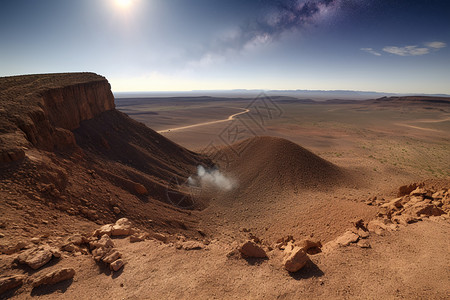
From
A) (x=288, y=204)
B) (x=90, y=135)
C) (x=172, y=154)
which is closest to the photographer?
(x=288, y=204)

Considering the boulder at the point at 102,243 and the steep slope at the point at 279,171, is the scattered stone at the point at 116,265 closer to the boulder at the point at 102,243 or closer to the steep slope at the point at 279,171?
the boulder at the point at 102,243

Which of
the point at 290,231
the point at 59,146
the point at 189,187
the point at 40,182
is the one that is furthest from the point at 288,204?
the point at 59,146

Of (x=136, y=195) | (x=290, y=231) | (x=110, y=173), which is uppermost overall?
(x=110, y=173)

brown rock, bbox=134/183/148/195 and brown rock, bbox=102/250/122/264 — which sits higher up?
brown rock, bbox=102/250/122/264

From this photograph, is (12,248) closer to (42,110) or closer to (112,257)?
(112,257)

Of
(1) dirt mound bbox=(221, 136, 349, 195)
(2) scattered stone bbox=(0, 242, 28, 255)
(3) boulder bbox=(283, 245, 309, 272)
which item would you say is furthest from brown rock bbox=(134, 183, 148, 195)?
(3) boulder bbox=(283, 245, 309, 272)

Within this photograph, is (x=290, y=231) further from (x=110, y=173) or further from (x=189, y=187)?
(x=110, y=173)

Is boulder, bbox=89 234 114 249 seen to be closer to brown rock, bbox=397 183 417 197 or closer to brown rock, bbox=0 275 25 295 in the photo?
brown rock, bbox=0 275 25 295
